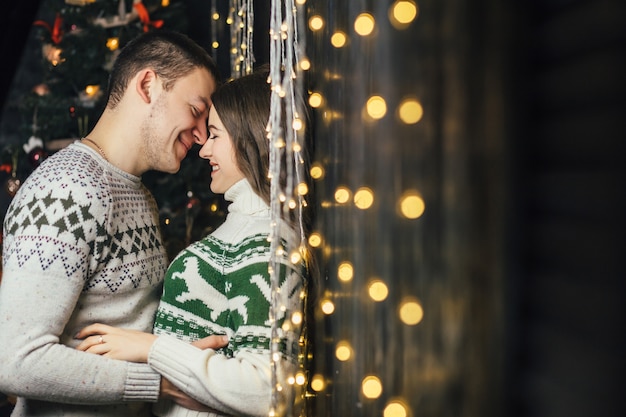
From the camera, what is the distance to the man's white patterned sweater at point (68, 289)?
4.31ft

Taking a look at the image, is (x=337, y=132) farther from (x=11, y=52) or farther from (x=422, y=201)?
(x=11, y=52)

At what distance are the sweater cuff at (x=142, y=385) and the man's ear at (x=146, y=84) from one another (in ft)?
2.68

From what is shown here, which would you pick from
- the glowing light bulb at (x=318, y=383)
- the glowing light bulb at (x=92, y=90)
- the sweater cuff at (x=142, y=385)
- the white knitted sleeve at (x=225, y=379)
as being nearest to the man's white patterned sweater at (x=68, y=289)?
the sweater cuff at (x=142, y=385)

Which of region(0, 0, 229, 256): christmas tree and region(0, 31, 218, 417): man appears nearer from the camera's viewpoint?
region(0, 31, 218, 417): man

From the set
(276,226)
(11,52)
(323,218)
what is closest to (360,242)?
(323,218)

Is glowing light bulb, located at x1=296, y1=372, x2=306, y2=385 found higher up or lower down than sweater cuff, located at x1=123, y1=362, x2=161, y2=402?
higher up

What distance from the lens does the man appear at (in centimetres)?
132

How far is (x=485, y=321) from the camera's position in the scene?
0.70 metres

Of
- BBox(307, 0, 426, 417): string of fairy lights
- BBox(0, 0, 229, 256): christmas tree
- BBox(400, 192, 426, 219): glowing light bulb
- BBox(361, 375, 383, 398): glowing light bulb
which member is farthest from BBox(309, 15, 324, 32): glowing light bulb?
BBox(0, 0, 229, 256): christmas tree

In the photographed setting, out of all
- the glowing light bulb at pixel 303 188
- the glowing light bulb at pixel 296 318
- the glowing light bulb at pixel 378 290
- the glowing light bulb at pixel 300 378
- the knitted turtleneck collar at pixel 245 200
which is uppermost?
the glowing light bulb at pixel 303 188

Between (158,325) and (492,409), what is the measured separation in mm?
1007

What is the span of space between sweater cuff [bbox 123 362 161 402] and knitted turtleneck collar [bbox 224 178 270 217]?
18.3 inches

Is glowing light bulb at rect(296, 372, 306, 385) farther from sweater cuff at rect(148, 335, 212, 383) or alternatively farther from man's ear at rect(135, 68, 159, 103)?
man's ear at rect(135, 68, 159, 103)

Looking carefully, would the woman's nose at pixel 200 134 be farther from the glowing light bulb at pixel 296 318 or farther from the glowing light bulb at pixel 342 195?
the glowing light bulb at pixel 342 195
